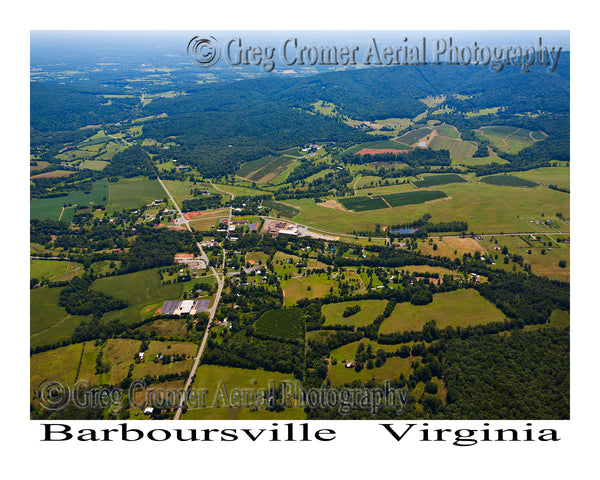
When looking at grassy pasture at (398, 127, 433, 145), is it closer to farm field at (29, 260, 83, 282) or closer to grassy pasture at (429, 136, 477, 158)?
grassy pasture at (429, 136, 477, 158)

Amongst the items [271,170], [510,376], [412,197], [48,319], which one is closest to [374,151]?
[271,170]

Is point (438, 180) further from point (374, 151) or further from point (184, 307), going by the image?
point (184, 307)

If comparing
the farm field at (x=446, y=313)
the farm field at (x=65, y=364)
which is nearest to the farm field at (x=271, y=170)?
the farm field at (x=446, y=313)

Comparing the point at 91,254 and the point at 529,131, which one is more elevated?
the point at 529,131

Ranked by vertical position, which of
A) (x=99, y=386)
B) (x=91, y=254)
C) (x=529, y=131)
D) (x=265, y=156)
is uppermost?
(x=529, y=131)

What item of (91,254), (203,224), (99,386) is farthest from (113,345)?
(203,224)

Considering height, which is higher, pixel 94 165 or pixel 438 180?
pixel 94 165
